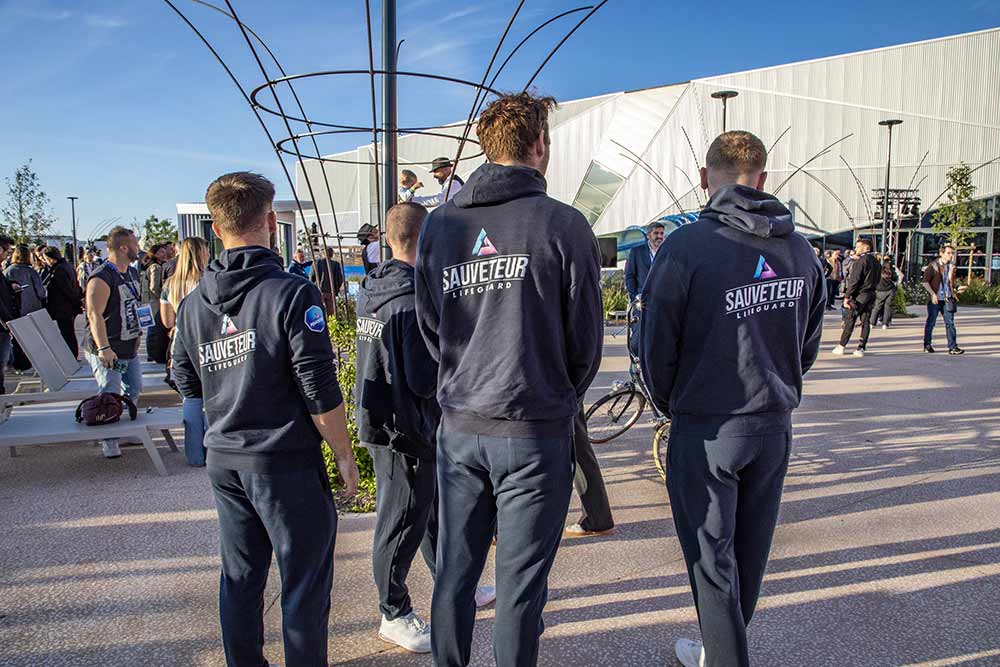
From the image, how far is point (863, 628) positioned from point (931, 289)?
10.4 metres

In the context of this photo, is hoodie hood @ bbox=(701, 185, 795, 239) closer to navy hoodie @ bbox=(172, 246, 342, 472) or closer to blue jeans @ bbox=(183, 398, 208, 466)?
navy hoodie @ bbox=(172, 246, 342, 472)

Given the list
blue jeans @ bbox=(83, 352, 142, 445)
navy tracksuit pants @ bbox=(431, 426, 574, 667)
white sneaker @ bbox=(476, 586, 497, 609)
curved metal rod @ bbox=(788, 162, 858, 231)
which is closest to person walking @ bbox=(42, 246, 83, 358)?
blue jeans @ bbox=(83, 352, 142, 445)

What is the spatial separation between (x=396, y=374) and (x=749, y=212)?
1.50 m

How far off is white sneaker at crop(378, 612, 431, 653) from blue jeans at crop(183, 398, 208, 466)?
290cm

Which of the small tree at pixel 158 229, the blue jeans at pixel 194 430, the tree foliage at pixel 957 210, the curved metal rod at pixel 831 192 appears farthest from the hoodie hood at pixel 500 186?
the small tree at pixel 158 229

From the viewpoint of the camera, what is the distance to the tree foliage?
80.9 feet

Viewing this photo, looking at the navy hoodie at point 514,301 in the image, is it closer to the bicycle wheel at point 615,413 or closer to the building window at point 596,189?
the bicycle wheel at point 615,413

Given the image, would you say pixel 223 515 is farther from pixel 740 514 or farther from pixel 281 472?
pixel 740 514

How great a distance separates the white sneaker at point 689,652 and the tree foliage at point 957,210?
26.8m

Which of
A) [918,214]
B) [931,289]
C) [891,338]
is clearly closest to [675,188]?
[918,214]

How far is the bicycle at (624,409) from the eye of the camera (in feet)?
18.2

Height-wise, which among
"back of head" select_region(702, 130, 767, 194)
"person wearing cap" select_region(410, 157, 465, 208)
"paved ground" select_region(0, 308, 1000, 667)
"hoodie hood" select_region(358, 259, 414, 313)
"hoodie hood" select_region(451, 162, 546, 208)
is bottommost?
"paved ground" select_region(0, 308, 1000, 667)

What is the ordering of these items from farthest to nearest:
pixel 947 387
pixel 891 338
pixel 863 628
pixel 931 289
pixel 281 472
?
pixel 891 338 → pixel 931 289 → pixel 947 387 → pixel 863 628 → pixel 281 472

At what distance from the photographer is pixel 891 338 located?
46.4ft
